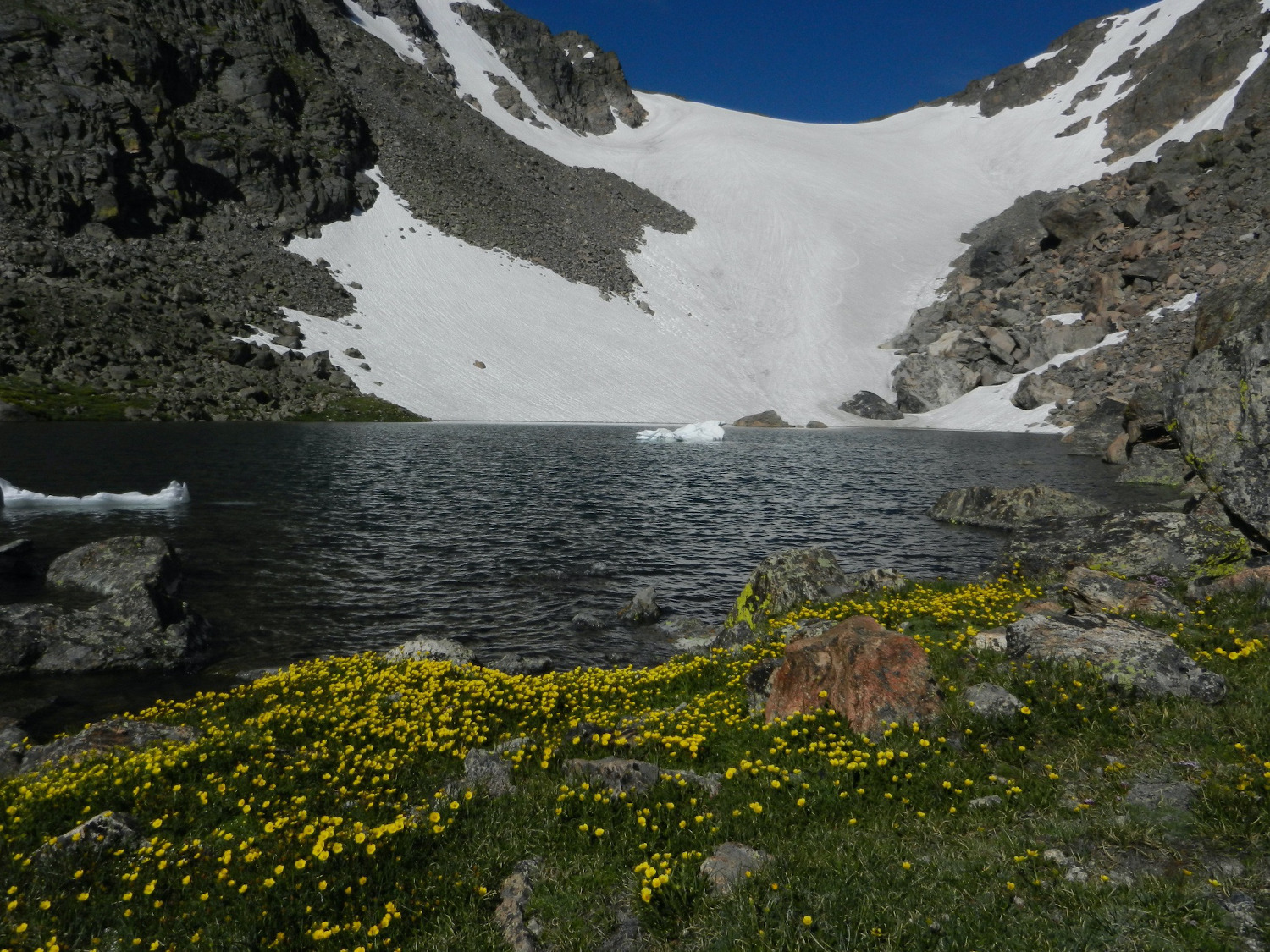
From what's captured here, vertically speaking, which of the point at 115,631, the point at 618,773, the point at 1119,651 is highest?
the point at 1119,651

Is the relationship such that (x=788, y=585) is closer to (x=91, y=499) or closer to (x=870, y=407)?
(x=91, y=499)

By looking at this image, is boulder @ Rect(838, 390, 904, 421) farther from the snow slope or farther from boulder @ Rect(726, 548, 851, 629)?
boulder @ Rect(726, 548, 851, 629)

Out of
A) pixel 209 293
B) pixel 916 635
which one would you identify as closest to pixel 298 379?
pixel 209 293

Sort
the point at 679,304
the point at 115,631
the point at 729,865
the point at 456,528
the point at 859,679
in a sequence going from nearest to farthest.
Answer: the point at 729,865
the point at 859,679
the point at 115,631
the point at 456,528
the point at 679,304

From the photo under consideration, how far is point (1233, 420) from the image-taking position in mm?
14195

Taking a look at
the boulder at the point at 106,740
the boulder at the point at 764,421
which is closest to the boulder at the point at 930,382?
the boulder at the point at 764,421

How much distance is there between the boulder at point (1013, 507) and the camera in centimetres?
3594

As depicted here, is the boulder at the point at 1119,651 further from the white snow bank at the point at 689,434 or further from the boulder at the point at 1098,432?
the white snow bank at the point at 689,434

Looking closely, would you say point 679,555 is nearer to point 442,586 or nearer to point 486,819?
point 442,586

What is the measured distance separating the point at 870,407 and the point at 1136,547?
125 metres

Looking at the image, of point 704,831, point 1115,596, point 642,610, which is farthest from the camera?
point 642,610

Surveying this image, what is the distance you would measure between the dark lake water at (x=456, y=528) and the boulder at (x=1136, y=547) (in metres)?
6.01

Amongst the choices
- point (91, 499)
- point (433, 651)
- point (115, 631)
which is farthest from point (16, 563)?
point (433, 651)

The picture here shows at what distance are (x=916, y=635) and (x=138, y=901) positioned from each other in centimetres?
1274
